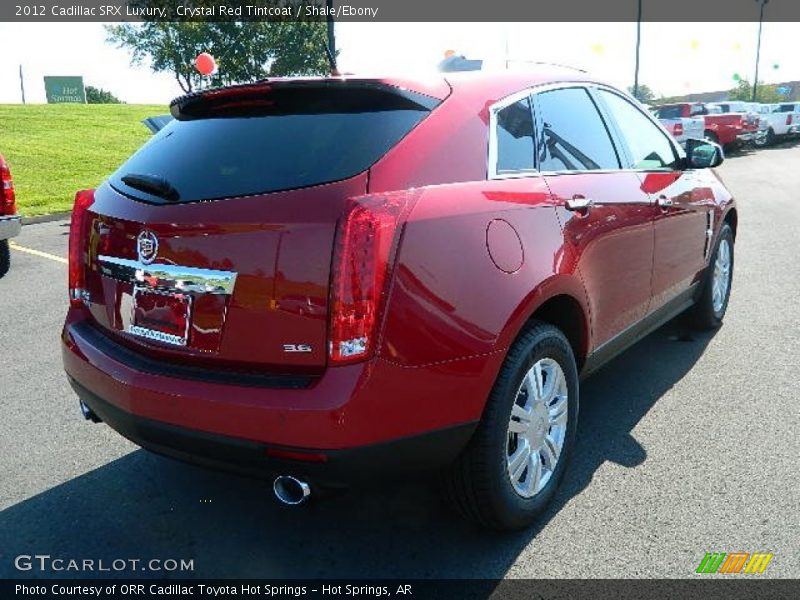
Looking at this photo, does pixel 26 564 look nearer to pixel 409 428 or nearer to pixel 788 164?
pixel 409 428

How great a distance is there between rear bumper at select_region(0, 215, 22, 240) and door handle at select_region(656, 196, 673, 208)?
5801 mm

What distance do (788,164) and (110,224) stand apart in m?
22.4

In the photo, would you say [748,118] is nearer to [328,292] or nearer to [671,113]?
[671,113]

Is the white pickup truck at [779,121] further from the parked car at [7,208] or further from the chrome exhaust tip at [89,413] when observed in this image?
the chrome exhaust tip at [89,413]

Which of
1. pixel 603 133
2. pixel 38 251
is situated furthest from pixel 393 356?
pixel 38 251

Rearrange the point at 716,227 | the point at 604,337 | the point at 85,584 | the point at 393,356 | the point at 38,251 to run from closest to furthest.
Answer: the point at 393,356 → the point at 85,584 → the point at 604,337 → the point at 716,227 → the point at 38,251

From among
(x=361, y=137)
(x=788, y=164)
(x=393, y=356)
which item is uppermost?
(x=361, y=137)

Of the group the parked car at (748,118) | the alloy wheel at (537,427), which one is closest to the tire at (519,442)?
the alloy wheel at (537,427)

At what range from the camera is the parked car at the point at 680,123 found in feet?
68.7

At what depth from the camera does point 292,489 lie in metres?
2.21

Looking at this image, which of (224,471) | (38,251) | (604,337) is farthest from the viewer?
(38,251)

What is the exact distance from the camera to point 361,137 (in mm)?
2283

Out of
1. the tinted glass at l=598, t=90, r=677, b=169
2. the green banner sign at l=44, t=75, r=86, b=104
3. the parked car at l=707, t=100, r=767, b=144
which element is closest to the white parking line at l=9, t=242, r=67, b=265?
the tinted glass at l=598, t=90, r=677, b=169

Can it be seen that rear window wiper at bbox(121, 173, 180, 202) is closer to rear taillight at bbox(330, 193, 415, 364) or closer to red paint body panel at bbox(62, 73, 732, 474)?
red paint body panel at bbox(62, 73, 732, 474)
